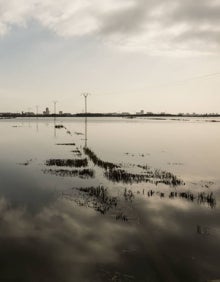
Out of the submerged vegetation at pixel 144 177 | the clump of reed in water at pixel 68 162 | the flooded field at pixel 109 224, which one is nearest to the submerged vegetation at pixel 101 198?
the flooded field at pixel 109 224

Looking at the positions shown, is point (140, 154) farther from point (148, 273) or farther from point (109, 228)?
point (148, 273)

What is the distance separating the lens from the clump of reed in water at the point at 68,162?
38.0 metres

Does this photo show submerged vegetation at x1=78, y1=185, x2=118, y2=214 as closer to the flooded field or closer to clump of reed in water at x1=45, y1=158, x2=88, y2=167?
the flooded field

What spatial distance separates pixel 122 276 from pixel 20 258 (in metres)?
4.18

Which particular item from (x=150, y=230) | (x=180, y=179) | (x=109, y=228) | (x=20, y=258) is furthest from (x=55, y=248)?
(x=180, y=179)

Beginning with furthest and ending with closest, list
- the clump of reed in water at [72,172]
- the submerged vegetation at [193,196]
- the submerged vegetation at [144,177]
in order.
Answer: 1. the clump of reed in water at [72,172]
2. the submerged vegetation at [144,177]
3. the submerged vegetation at [193,196]

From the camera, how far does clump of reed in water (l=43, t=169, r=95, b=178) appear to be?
3200 cm

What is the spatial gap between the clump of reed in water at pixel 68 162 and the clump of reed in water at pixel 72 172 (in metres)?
3.38

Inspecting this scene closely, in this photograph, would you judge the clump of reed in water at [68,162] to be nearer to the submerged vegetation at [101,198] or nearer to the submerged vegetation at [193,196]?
the submerged vegetation at [101,198]

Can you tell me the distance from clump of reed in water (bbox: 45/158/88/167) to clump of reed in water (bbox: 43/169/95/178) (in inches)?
133

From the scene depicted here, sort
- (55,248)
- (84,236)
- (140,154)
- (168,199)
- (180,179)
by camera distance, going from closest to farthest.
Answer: (55,248)
(84,236)
(168,199)
(180,179)
(140,154)

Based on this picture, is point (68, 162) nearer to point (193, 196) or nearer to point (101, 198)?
point (101, 198)

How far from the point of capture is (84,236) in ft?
56.0

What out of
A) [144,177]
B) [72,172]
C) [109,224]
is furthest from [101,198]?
[72,172]
